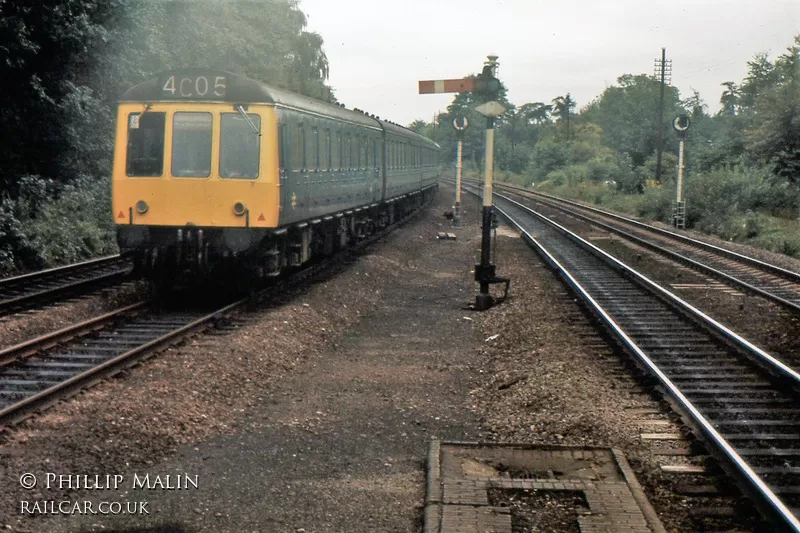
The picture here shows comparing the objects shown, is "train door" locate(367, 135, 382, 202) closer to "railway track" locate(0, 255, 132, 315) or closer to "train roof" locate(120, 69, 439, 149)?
"railway track" locate(0, 255, 132, 315)

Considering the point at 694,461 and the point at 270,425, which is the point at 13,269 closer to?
the point at 270,425

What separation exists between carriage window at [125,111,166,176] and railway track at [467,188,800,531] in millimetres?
6107

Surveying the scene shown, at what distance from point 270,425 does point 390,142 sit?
58.3ft

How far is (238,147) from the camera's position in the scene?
12406 millimetres

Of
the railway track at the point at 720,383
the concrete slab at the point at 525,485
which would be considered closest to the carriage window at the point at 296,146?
the railway track at the point at 720,383

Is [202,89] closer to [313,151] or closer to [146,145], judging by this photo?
[146,145]

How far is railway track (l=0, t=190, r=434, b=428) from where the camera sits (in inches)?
299

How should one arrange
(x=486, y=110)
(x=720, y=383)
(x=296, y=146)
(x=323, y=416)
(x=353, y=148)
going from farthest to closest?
(x=353, y=148) < (x=296, y=146) < (x=486, y=110) < (x=720, y=383) < (x=323, y=416)

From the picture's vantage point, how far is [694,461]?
252 inches

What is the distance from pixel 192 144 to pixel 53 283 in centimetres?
368

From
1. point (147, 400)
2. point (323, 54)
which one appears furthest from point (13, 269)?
point (323, 54)

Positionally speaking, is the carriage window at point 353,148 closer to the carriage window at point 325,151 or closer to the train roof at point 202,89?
the carriage window at point 325,151

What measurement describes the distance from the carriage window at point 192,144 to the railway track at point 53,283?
1542mm

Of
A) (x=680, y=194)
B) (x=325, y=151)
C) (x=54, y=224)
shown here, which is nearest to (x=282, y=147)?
(x=325, y=151)
